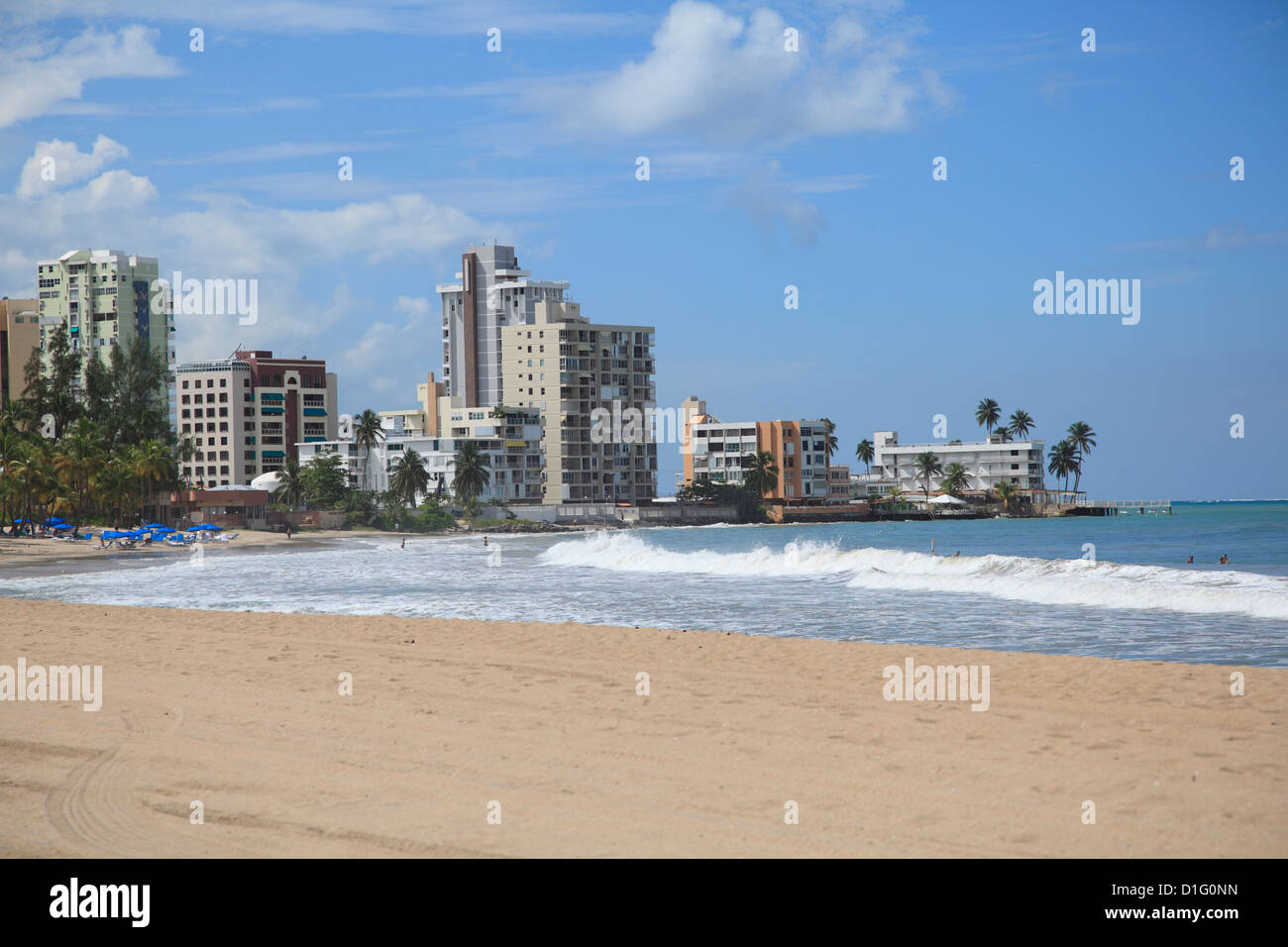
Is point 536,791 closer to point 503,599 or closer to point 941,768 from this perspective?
point 941,768

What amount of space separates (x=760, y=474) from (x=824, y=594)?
4842 inches

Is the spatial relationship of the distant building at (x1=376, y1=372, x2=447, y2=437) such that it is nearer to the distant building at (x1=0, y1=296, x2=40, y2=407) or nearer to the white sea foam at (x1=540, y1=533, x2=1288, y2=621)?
the distant building at (x1=0, y1=296, x2=40, y2=407)

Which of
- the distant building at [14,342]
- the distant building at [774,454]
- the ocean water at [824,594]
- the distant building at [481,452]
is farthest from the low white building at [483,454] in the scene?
the ocean water at [824,594]

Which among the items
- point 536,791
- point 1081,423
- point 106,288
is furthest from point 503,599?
point 1081,423

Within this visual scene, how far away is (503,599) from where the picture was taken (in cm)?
2739

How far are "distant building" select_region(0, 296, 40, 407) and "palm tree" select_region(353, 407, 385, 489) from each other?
153 ft

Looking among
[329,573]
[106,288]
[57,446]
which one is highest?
[106,288]

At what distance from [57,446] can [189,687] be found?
81080mm

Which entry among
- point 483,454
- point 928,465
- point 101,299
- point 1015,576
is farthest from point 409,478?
point 1015,576

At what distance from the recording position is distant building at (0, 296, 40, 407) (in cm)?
14400

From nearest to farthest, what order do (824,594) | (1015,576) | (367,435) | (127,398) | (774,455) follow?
(824,594) < (1015,576) < (127,398) < (367,435) < (774,455)

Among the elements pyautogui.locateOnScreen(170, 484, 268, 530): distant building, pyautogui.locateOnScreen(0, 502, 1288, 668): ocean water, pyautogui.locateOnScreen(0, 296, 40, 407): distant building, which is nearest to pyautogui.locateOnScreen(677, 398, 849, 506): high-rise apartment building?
pyautogui.locateOnScreen(170, 484, 268, 530): distant building

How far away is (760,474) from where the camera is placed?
149875mm

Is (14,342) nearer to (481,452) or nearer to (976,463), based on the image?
(481,452)
